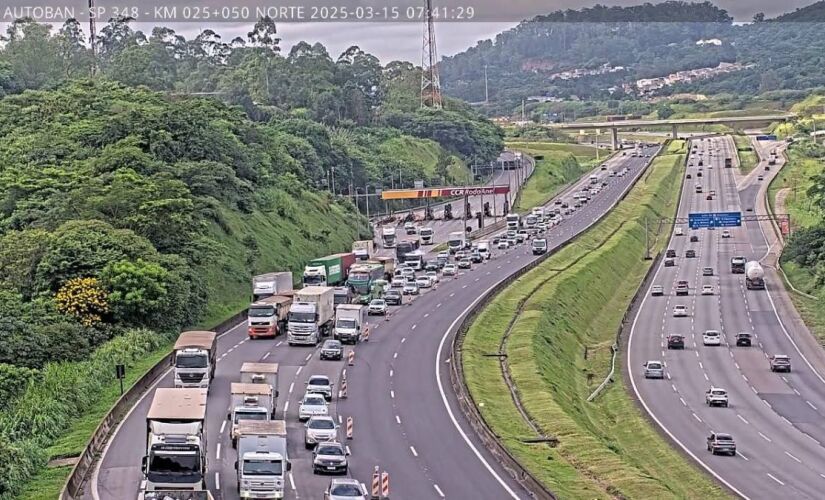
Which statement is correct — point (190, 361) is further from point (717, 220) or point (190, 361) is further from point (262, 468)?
point (717, 220)

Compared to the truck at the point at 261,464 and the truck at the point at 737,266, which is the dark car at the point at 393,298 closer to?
the truck at the point at 737,266

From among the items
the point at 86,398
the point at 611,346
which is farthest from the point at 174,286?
the point at 611,346

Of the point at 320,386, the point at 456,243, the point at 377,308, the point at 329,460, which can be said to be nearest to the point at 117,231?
the point at 377,308

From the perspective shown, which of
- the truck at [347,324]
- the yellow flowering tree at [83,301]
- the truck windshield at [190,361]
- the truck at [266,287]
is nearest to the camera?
the truck windshield at [190,361]

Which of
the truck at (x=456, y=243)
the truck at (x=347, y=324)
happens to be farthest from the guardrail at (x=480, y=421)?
the truck at (x=456, y=243)

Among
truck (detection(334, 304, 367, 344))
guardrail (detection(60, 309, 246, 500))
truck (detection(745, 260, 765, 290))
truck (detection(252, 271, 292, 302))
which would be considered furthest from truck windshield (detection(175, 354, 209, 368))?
truck (detection(745, 260, 765, 290))

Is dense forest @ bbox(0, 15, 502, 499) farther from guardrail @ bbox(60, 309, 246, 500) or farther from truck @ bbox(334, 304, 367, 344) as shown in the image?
truck @ bbox(334, 304, 367, 344)
